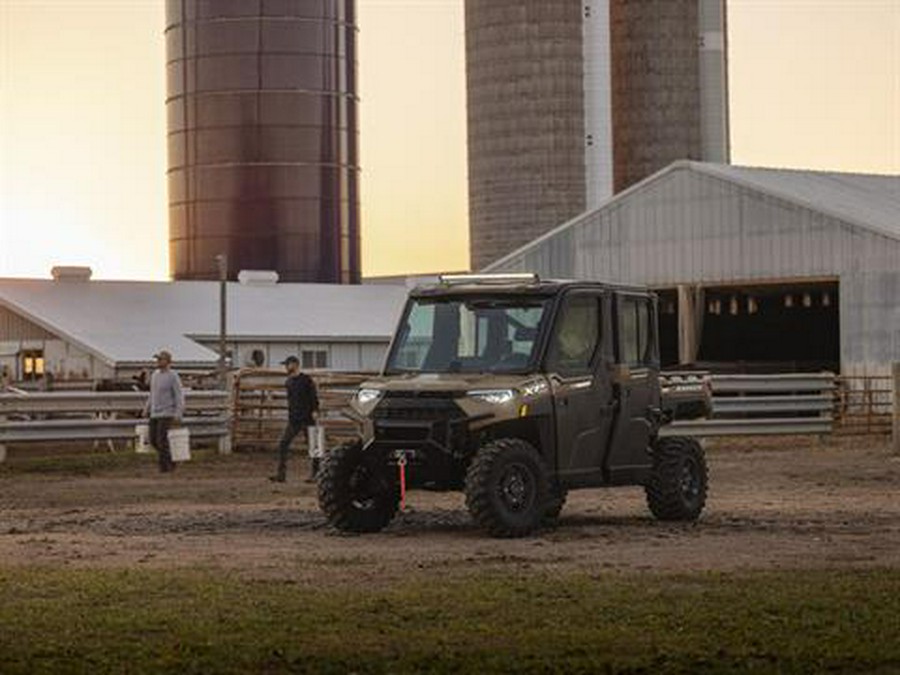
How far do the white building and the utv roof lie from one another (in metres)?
50.7

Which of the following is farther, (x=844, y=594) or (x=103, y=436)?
(x=103, y=436)

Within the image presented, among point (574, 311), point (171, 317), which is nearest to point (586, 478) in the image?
point (574, 311)

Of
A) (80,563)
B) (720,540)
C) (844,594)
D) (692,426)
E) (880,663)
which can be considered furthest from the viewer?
(692,426)

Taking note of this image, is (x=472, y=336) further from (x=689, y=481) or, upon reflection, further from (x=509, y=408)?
(x=689, y=481)

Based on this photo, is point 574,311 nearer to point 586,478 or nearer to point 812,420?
point 586,478

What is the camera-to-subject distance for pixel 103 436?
37.2 metres

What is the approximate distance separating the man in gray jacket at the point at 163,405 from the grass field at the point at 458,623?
16.3 m

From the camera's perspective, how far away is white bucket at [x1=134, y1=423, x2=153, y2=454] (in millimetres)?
37812

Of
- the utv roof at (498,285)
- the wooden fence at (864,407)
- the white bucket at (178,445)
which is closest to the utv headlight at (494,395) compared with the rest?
the utv roof at (498,285)

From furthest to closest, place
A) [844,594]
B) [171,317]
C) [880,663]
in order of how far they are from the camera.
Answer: [171,317], [844,594], [880,663]

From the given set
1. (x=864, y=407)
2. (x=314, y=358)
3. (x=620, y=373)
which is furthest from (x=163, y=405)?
(x=314, y=358)

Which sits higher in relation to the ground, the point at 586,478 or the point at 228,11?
the point at 228,11

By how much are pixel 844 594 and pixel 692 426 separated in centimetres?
2570

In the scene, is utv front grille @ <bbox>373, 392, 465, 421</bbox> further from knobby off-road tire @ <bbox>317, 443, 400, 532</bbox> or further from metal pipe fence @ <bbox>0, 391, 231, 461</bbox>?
metal pipe fence @ <bbox>0, 391, 231, 461</bbox>
